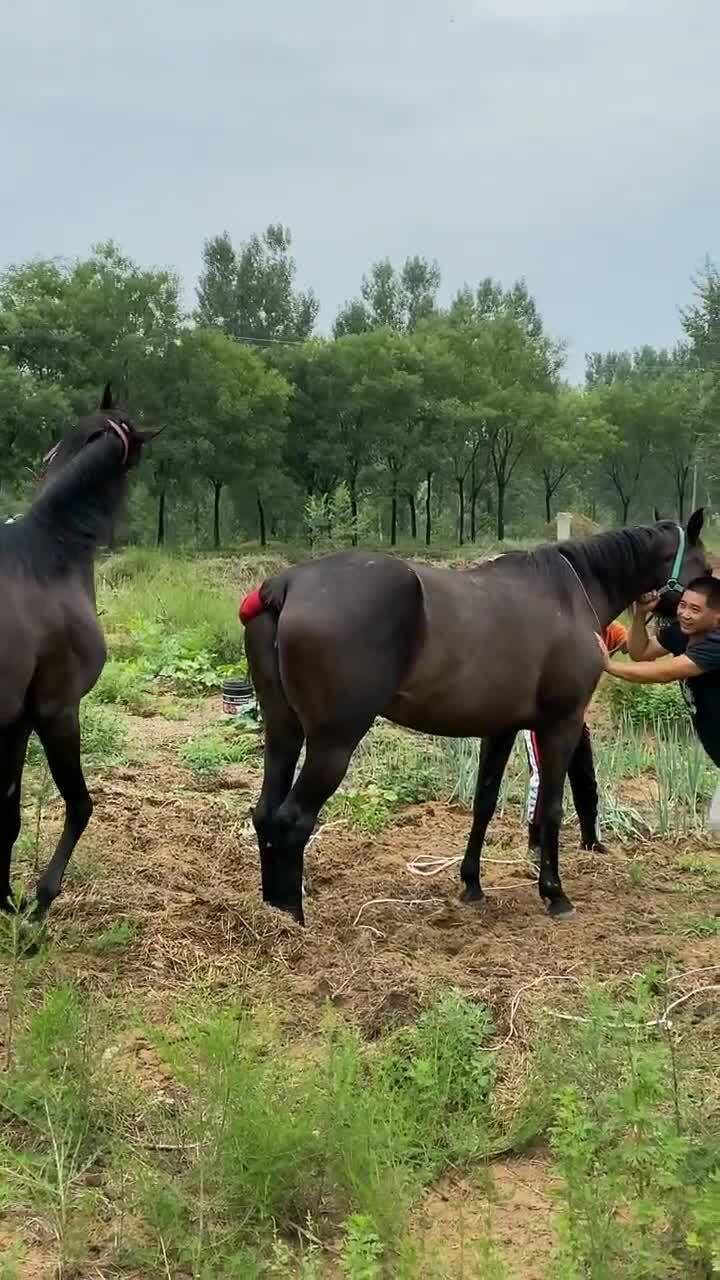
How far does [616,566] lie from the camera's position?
5098 mm

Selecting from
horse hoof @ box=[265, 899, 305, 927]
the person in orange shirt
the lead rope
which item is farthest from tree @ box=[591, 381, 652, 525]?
horse hoof @ box=[265, 899, 305, 927]

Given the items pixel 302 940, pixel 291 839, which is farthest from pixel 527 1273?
pixel 291 839

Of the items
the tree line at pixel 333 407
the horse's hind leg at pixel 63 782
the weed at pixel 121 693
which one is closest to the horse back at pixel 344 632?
the horse's hind leg at pixel 63 782

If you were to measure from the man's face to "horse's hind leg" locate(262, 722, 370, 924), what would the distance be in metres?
1.44

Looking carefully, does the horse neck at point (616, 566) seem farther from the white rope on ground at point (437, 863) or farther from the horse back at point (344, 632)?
the white rope on ground at point (437, 863)

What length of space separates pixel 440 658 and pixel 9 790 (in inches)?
76.6

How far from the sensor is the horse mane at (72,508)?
4.11 metres

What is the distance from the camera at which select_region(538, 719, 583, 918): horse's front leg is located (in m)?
4.74

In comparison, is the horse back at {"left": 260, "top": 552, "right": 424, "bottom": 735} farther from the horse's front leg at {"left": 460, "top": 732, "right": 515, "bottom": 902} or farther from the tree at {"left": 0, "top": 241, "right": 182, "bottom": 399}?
the tree at {"left": 0, "top": 241, "right": 182, "bottom": 399}

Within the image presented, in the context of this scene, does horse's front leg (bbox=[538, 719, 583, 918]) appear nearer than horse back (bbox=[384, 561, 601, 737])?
No

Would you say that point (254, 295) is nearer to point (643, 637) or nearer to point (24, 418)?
point (24, 418)

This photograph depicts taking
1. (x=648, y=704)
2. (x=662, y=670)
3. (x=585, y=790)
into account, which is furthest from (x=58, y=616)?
(x=648, y=704)

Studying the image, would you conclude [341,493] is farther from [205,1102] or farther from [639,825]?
[205,1102]

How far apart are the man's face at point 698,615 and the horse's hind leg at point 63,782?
8.42 ft
